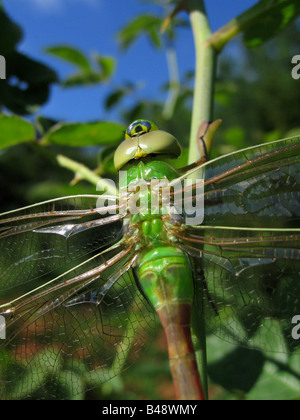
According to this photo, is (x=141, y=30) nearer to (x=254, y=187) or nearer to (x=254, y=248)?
(x=254, y=187)

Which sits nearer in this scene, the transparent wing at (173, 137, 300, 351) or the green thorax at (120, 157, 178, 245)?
the transparent wing at (173, 137, 300, 351)

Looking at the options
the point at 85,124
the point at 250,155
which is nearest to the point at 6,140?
the point at 85,124

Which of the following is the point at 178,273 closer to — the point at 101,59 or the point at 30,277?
the point at 30,277

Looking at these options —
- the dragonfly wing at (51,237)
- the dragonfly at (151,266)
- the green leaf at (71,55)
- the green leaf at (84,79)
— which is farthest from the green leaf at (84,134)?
the green leaf at (71,55)

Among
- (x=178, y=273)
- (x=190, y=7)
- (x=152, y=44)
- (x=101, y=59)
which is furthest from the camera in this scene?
(x=152, y=44)

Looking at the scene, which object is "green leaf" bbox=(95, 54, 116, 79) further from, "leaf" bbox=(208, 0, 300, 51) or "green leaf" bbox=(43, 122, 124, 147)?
"leaf" bbox=(208, 0, 300, 51)

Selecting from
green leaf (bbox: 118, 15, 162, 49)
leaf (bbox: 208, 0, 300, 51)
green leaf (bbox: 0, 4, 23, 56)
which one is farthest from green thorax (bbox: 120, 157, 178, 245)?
green leaf (bbox: 118, 15, 162, 49)

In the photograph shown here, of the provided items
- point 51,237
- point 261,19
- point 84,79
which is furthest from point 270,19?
point 84,79
